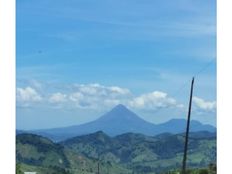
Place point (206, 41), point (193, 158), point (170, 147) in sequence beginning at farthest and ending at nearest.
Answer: point (170, 147) → point (193, 158) → point (206, 41)

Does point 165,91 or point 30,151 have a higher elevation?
point 165,91
